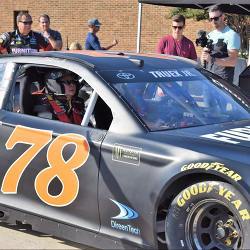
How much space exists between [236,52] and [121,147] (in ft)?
14.8

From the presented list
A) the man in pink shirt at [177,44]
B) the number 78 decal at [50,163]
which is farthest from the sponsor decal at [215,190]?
the man in pink shirt at [177,44]

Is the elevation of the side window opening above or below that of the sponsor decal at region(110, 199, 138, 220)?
above

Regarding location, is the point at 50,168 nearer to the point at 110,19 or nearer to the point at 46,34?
the point at 46,34

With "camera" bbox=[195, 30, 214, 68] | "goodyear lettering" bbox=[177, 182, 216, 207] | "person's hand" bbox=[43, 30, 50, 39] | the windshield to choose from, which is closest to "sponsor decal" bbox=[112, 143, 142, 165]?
the windshield

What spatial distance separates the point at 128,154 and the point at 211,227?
0.71m

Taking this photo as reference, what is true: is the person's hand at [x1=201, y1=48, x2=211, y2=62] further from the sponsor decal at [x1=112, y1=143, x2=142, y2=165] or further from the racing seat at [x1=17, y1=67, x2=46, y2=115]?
the sponsor decal at [x1=112, y1=143, x2=142, y2=165]

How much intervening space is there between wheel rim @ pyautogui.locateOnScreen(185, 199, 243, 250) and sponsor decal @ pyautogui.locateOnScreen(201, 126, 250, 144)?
444 millimetres

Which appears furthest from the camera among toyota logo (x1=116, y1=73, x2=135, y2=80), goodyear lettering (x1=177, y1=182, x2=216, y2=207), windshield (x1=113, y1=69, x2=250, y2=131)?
toyota logo (x1=116, y1=73, x2=135, y2=80)

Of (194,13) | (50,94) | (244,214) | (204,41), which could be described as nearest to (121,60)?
(50,94)

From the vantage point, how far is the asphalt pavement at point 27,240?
4.36m

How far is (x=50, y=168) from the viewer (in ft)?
13.7

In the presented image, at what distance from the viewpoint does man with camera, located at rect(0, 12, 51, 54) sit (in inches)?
307

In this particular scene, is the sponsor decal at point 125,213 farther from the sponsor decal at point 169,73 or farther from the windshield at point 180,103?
the sponsor decal at point 169,73

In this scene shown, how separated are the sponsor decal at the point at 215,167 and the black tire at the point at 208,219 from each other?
2.7 inches
